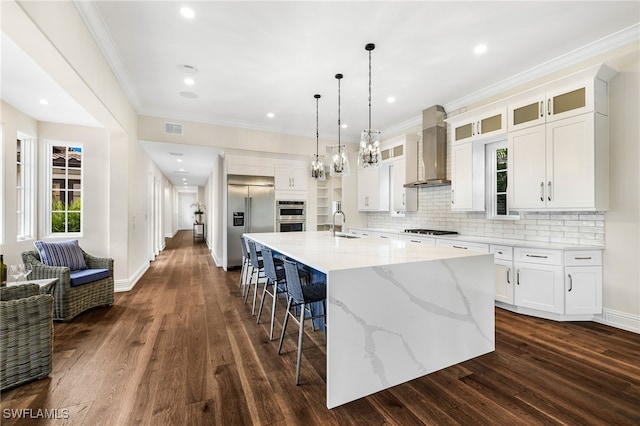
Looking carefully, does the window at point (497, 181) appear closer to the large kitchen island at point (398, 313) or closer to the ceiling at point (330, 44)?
the ceiling at point (330, 44)

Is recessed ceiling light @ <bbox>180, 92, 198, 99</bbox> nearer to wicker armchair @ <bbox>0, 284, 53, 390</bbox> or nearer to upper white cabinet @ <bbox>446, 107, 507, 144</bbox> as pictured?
wicker armchair @ <bbox>0, 284, 53, 390</bbox>

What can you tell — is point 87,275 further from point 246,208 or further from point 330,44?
point 330,44

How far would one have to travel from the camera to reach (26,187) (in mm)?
4023

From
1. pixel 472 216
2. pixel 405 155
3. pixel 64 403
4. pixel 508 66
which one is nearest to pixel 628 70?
pixel 508 66

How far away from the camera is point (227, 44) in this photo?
3012 millimetres

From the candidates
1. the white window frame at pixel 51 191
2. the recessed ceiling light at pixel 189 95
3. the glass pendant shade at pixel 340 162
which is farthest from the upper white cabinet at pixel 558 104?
the white window frame at pixel 51 191

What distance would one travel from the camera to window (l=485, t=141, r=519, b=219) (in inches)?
162

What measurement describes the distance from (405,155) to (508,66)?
215 centimetres

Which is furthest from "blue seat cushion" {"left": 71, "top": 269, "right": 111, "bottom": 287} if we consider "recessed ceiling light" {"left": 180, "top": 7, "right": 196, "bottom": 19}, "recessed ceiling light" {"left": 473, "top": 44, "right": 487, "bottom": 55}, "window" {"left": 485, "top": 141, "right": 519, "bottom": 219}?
"window" {"left": 485, "top": 141, "right": 519, "bottom": 219}

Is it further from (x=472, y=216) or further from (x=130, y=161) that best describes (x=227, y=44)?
(x=472, y=216)

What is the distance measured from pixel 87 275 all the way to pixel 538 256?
528 cm

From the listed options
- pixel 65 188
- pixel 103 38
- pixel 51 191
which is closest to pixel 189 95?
pixel 103 38

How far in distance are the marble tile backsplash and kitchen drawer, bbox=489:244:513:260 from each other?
0.49 meters

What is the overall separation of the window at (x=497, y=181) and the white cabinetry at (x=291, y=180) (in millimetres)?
3698
